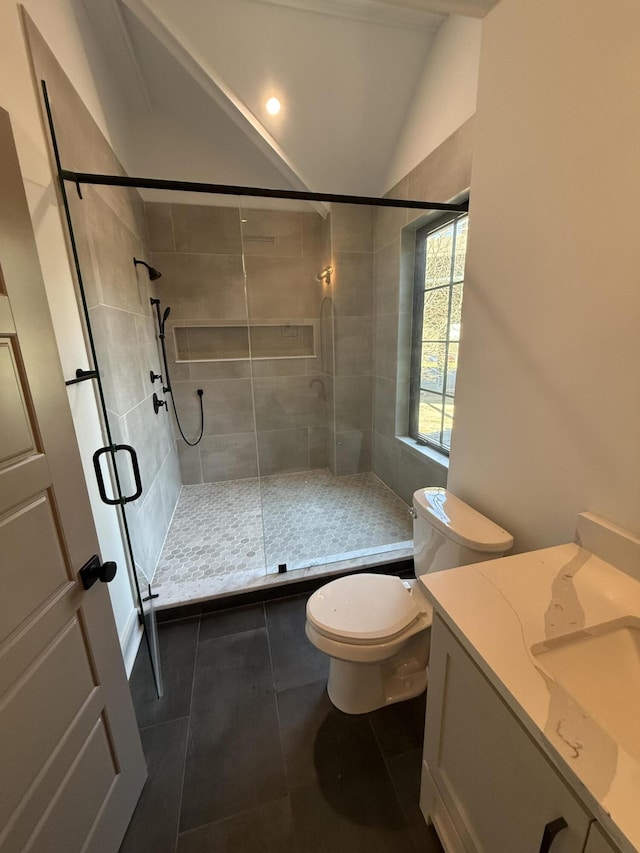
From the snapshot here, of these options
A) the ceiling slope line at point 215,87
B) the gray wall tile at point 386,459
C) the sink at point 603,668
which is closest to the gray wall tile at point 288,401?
the gray wall tile at point 386,459

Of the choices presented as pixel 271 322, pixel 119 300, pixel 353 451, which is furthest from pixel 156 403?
pixel 353 451

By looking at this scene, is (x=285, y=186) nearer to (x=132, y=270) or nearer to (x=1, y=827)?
(x=132, y=270)

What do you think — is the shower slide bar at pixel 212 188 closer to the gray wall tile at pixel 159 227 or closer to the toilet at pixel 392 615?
the gray wall tile at pixel 159 227

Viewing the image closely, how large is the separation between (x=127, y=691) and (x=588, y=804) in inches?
47.1

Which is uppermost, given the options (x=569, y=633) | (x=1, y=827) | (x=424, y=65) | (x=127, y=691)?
(x=424, y=65)

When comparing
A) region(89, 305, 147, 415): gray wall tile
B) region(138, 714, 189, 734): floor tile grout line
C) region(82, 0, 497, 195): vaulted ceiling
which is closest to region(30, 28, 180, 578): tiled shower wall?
region(89, 305, 147, 415): gray wall tile

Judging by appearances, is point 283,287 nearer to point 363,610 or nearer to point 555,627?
point 363,610

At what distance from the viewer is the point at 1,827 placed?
63 cm

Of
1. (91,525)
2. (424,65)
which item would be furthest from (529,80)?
(91,525)

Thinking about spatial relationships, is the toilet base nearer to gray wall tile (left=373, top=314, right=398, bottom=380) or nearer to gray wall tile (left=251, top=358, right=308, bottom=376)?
gray wall tile (left=373, top=314, right=398, bottom=380)

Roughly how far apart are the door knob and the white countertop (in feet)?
2.81

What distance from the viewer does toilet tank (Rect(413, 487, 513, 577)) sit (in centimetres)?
119

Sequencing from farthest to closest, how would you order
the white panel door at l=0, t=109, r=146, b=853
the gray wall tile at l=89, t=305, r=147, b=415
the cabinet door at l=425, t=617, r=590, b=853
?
the gray wall tile at l=89, t=305, r=147, b=415
the white panel door at l=0, t=109, r=146, b=853
the cabinet door at l=425, t=617, r=590, b=853

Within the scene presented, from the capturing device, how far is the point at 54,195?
4.17ft
